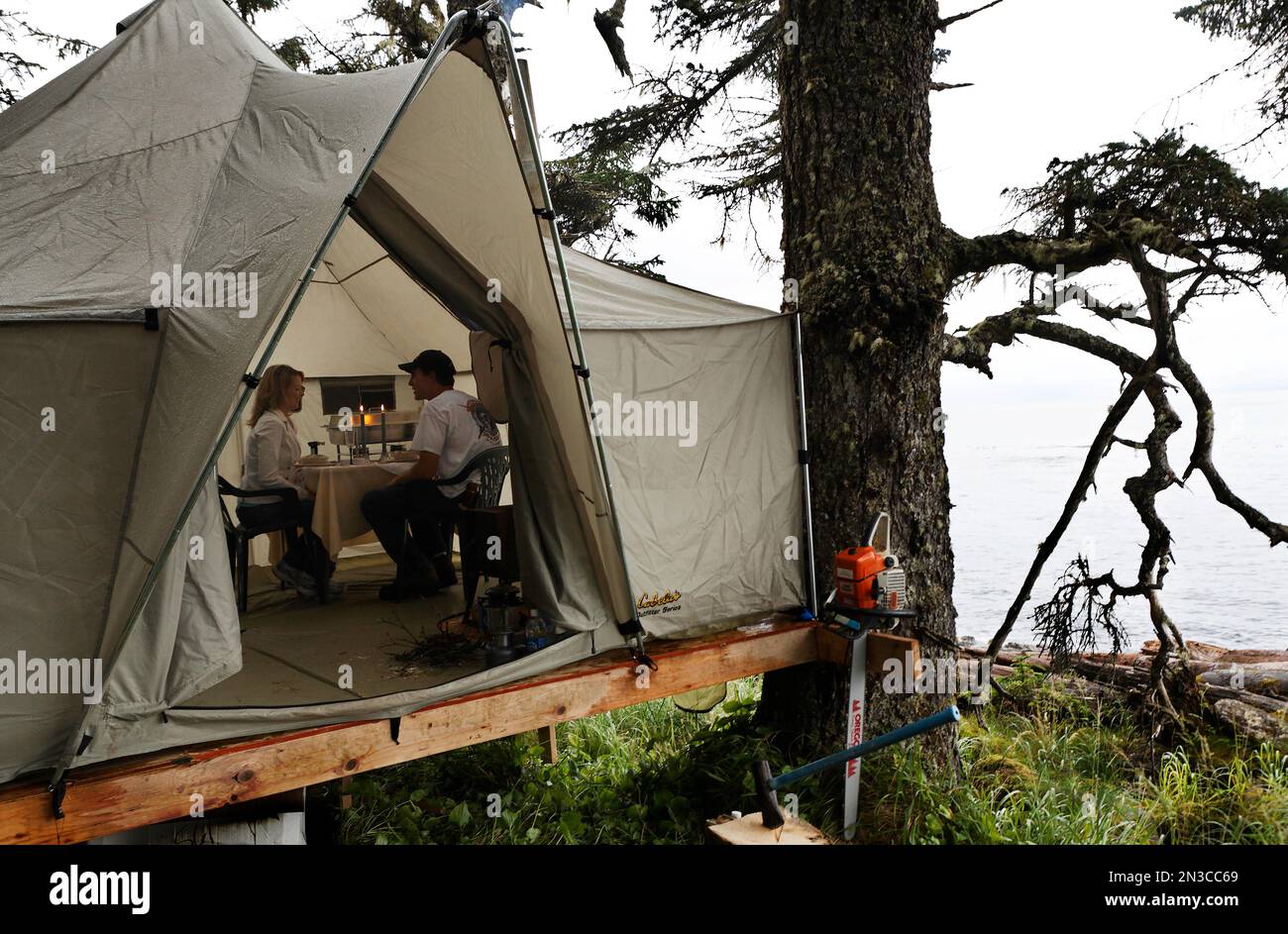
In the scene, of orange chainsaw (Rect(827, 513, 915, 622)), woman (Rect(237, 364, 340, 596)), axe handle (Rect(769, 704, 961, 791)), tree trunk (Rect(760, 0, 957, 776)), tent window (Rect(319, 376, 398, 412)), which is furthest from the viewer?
tent window (Rect(319, 376, 398, 412))

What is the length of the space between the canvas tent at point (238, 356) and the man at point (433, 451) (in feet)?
2.18

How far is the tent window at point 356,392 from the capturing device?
6.54m

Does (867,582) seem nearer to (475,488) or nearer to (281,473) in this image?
(475,488)

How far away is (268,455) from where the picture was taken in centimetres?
446

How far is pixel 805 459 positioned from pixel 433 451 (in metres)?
1.88

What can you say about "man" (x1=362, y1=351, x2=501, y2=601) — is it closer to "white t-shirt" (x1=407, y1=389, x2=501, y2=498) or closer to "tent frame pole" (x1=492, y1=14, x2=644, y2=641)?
"white t-shirt" (x1=407, y1=389, x2=501, y2=498)

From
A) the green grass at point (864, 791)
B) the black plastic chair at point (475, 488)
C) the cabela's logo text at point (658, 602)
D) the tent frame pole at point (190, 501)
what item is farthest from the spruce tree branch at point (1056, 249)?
the tent frame pole at point (190, 501)

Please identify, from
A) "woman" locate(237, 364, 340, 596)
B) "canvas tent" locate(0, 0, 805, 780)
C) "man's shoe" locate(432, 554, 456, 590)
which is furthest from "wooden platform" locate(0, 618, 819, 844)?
"woman" locate(237, 364, 340, 596)

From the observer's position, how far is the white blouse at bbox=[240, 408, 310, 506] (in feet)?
14.6

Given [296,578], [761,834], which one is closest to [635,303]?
[761,834]

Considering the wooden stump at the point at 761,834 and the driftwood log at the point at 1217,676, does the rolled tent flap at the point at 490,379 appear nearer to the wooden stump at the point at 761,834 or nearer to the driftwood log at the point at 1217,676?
the wooden stump at the point at 761,834

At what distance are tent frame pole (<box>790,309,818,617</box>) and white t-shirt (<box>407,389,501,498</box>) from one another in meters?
1.64
